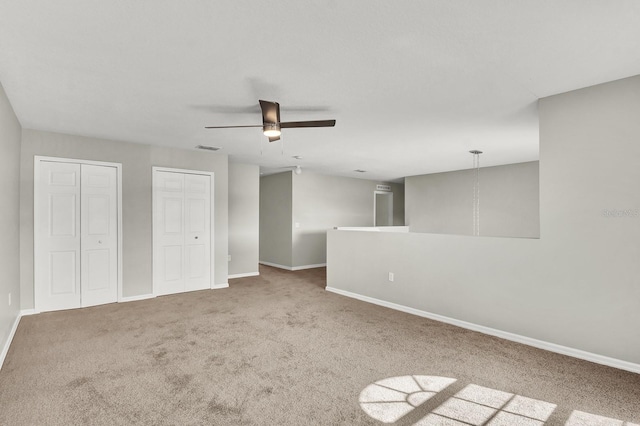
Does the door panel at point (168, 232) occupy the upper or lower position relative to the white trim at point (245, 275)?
upper

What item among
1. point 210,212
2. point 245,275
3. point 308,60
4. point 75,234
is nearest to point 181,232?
point 210,212

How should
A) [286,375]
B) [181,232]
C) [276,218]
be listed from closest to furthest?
[286,375] → [181,232] → [276,218]

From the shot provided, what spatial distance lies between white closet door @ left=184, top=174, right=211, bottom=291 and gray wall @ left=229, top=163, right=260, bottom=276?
3.84 feet

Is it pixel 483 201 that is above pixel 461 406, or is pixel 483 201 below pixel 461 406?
above

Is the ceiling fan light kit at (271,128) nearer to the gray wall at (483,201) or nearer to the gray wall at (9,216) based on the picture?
the gray wall at (9,216)

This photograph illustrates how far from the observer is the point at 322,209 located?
28.2ft

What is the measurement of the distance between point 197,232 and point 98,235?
1.47 m

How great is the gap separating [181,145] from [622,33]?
5.29m

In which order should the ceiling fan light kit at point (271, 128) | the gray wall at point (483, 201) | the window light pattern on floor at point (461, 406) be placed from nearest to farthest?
the window light pattern on floor at point (461, 406)
the ceiling fan light kit at point (271, 128)
the gray wall at point (483, 201)

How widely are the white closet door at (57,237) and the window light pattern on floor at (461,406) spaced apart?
14.5 feet

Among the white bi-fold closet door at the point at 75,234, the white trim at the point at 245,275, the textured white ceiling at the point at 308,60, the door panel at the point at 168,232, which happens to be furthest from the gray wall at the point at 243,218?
the textured white ceiling at the point at 308,60

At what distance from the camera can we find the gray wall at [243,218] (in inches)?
281

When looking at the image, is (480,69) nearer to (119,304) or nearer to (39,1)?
(39,1)

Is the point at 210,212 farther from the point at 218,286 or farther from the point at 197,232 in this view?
the point at 218,286
